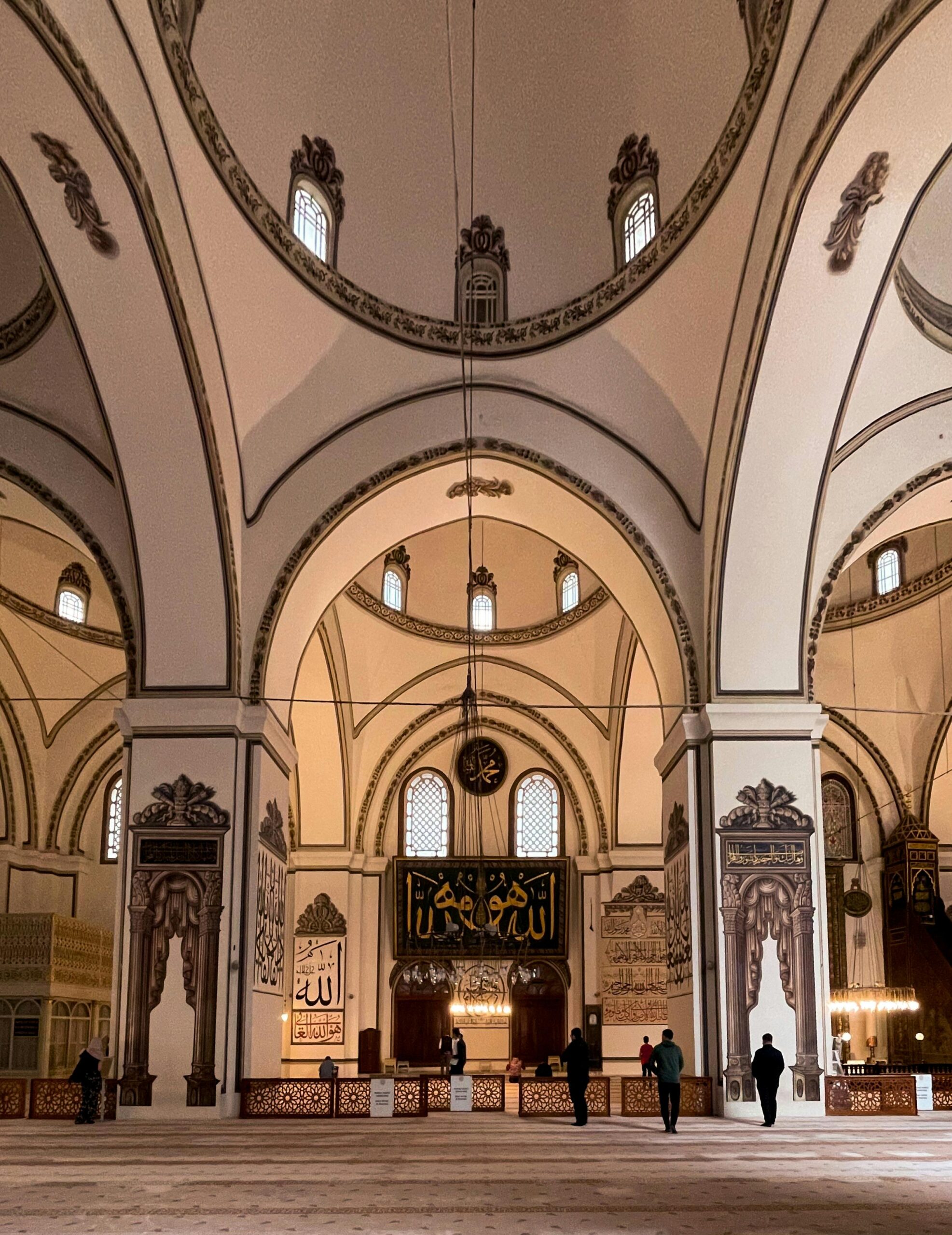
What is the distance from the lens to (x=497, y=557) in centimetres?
1905

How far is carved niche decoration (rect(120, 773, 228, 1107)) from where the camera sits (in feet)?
35.6

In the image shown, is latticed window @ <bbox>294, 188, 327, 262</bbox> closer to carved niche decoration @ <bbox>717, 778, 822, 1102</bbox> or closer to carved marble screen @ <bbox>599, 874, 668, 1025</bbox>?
carved niche decoration @ <bbox>717, 778, 822, 1102</bbox>

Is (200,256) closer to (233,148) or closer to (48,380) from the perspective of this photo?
(233,148)

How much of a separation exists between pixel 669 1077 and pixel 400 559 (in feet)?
33.1

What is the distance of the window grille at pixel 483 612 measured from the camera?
19.0m

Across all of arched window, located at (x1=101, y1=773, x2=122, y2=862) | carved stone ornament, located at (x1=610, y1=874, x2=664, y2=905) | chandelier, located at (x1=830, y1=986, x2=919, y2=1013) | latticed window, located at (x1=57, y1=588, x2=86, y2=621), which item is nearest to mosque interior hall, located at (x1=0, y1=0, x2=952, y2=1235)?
chandelier, located at (x1=830, y1=986, x2=919, y2=1013)

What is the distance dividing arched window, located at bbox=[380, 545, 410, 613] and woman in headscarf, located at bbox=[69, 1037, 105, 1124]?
8.80 m

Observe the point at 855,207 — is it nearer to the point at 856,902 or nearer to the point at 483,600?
the point at 483,600

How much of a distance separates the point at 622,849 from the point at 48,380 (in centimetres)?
1061

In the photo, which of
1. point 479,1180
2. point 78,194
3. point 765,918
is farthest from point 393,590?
point 479,1180

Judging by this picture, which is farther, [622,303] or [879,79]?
[622,303]

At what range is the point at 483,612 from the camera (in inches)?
751

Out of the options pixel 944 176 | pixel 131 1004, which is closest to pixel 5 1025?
pixel 131 1004

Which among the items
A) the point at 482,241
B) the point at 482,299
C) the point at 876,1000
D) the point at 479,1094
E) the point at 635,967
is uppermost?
the point at 482,241
